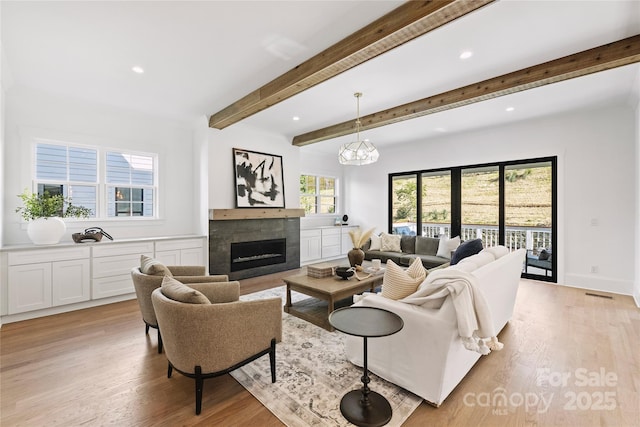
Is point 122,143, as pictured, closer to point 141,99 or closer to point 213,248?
point 141,99

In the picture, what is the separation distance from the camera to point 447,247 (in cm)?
526

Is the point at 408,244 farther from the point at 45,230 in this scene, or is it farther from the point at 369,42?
the point at 45,230

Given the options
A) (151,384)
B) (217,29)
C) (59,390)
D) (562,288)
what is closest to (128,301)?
(59,390)

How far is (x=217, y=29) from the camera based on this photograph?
2.51 m

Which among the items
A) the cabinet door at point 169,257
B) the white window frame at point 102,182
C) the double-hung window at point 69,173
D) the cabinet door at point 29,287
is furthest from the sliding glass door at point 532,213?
the cabinet door at point 29,287

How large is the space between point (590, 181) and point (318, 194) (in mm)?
5494

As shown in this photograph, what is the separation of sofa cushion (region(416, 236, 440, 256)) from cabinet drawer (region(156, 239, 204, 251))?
163 inches

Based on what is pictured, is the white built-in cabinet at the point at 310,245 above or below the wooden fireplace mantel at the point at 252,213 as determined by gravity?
below

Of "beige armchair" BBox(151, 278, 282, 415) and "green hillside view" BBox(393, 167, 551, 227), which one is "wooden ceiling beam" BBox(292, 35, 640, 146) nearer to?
"green hillside view" BBox(393, 167, 551, 227)

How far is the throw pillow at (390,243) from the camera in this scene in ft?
19.3

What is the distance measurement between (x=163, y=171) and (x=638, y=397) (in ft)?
20.5

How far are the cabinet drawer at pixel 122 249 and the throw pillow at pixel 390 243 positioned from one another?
4272mm

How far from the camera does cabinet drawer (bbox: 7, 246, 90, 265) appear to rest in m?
3.34

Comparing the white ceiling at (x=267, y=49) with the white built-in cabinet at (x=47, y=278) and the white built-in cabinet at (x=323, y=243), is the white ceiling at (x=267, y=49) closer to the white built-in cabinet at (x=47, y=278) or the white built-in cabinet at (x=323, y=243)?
the white built-in cabinet at (x=47, y=278)
